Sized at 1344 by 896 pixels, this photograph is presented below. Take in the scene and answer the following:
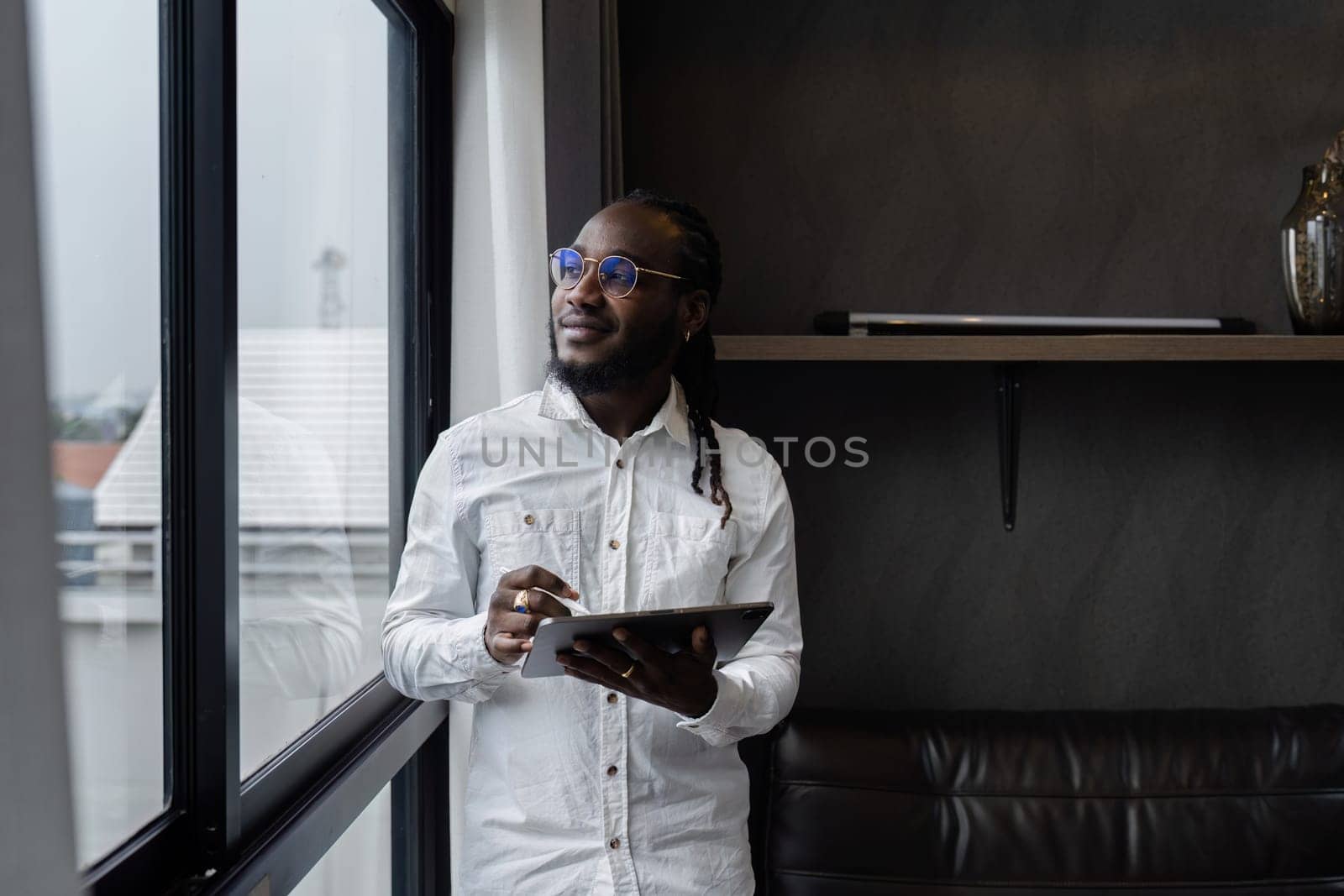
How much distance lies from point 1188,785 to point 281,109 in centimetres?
189

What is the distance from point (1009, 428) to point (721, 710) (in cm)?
115

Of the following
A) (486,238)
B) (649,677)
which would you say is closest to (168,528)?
(649,677)

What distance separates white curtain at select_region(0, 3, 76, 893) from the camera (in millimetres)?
349

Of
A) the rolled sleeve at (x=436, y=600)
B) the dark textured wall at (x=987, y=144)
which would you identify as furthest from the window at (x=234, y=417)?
the dark textured wall at (x=987, y=144)

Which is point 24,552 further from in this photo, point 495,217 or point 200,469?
point 495,217

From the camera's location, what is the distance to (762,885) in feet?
6.22

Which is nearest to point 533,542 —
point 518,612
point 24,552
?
point 518,612

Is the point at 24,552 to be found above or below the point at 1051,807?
above

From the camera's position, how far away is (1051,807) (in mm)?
1877

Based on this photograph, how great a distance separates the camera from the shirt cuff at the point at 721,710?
1.14m

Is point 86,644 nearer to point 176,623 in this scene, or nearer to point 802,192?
point 176,623

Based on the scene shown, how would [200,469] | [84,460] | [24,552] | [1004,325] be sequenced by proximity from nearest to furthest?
[24,552] → [84,460] → [200,469] → [1004,325]

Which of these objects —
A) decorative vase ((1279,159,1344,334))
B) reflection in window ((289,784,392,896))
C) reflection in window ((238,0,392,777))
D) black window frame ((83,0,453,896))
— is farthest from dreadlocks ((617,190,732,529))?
decorative vase ((1279,159,1344,334))

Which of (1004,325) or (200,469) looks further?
(1004,325)
